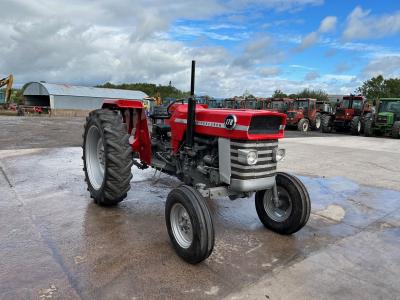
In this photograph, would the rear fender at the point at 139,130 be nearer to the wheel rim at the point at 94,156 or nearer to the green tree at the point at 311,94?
the wheel rim at the point at 94,156

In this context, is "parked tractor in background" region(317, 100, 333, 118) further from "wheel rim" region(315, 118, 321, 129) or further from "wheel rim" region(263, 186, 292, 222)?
"wheel rim" region(263, 186, 292, 222)

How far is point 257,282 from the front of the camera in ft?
9.61

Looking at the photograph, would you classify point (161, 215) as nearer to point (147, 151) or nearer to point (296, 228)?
point (147, 151)

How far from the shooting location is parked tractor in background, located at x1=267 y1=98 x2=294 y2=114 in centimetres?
2328

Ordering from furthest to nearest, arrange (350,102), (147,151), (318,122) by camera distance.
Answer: (318,122) → (350,102) → (147,151)

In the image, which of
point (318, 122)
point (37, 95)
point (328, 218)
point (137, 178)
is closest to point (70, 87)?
point (37, 95)

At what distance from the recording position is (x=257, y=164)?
361cm

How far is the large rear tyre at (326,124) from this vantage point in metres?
20.9

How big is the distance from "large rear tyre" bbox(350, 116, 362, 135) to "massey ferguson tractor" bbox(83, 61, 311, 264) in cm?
1723

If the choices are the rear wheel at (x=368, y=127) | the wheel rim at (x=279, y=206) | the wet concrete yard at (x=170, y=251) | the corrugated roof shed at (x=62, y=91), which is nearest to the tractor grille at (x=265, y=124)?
the wheel rim at (x=279, y=206)

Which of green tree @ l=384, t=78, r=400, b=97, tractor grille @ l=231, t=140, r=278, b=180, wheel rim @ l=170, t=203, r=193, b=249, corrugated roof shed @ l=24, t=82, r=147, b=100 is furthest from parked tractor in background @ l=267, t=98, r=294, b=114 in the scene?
green tree @ l=384, t=78, r=400, b=97

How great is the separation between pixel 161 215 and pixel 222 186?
108 cm

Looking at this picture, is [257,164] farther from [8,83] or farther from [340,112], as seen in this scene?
[8,83]

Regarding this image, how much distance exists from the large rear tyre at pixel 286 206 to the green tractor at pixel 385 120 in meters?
16.6
